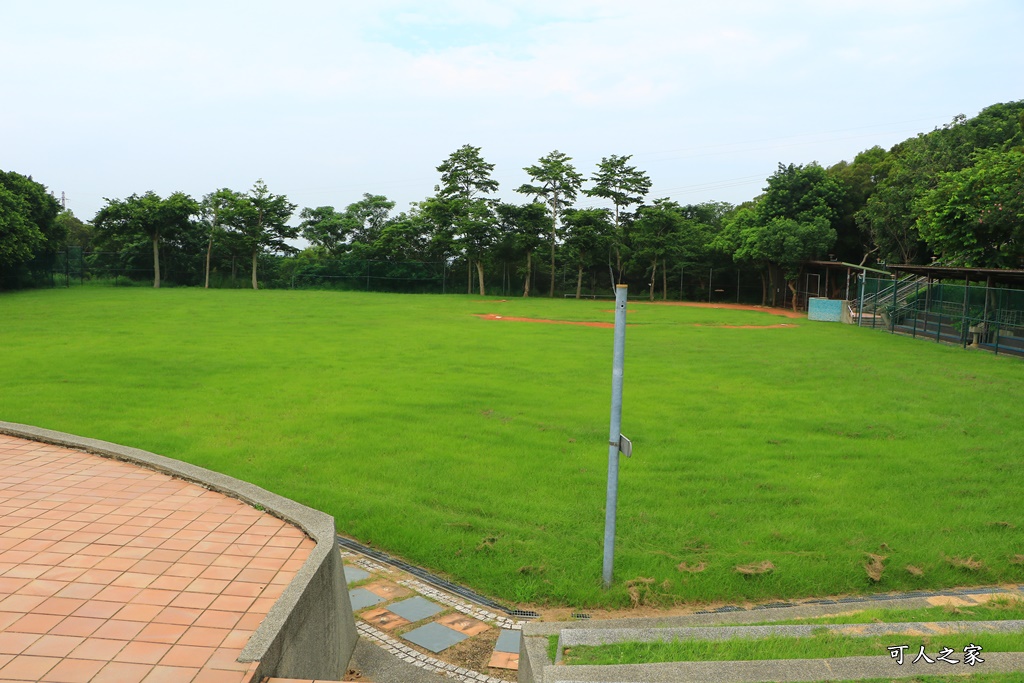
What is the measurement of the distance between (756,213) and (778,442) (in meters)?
33.9

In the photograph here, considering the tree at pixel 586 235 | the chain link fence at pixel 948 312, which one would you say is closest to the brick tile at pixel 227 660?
the chain link fence at pixel 948 312

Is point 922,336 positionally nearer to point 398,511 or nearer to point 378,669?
point 398,511

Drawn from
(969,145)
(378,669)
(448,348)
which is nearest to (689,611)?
(378,669)

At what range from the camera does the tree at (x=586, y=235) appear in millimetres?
41844

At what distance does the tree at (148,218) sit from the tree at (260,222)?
7.52 feet

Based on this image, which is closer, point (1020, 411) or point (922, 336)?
point (1020, 411)

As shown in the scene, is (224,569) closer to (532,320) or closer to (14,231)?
(532,320)

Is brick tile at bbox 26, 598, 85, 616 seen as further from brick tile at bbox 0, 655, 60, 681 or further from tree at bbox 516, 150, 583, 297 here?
tree at bbox 516, 150, 583, 297

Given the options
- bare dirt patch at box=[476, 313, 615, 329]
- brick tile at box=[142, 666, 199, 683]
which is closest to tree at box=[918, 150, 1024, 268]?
bare dirt patch at box=[476, 313, 615, 329]

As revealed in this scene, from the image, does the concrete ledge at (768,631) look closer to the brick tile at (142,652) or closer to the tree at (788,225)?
the brick tile at (142,652)

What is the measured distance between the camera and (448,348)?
15.3 m

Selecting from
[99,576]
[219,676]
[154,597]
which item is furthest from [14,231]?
[219,676]

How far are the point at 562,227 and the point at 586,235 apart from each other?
241cm

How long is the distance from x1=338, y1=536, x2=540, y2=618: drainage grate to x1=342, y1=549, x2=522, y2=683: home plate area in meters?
0.06
